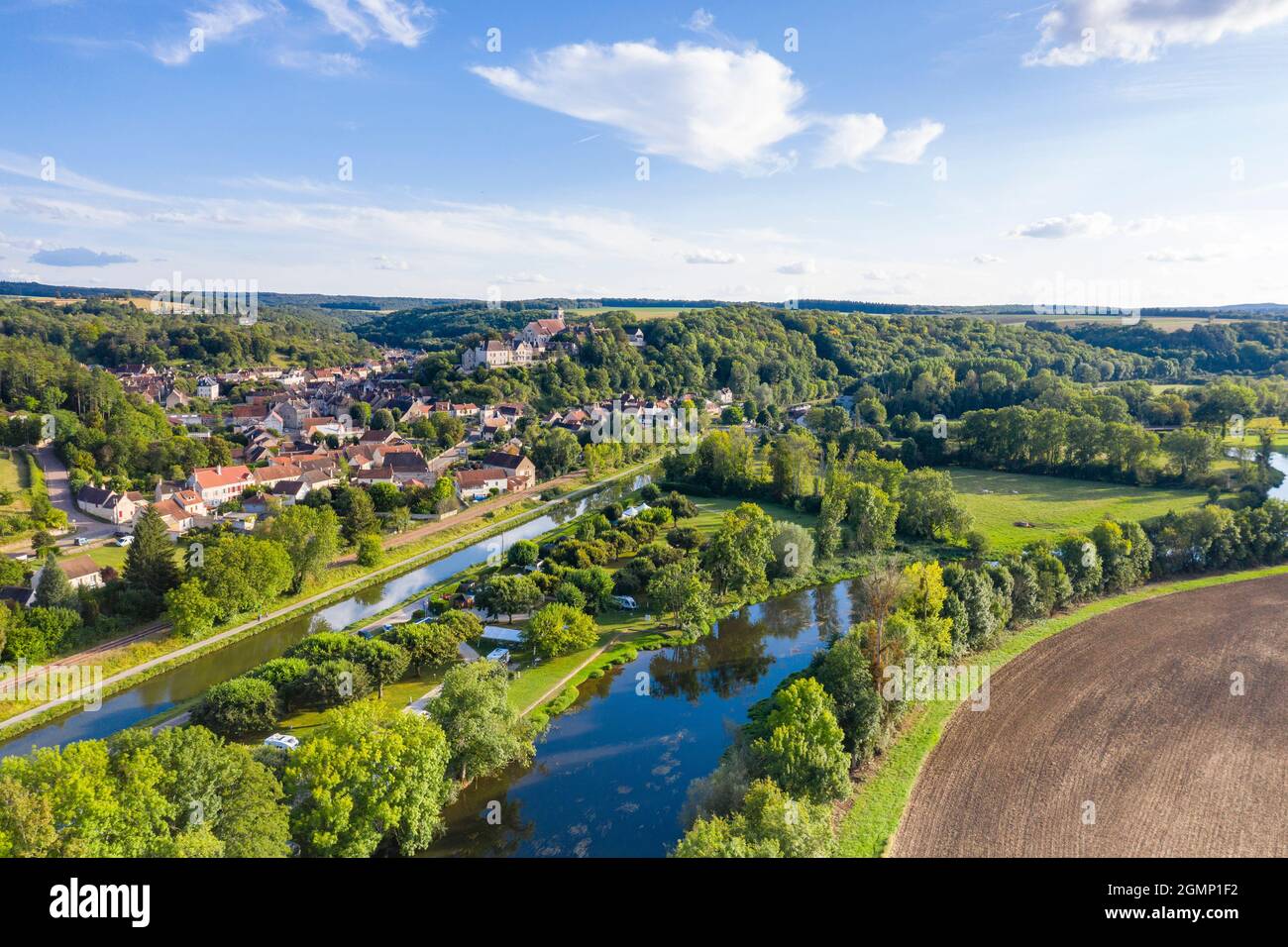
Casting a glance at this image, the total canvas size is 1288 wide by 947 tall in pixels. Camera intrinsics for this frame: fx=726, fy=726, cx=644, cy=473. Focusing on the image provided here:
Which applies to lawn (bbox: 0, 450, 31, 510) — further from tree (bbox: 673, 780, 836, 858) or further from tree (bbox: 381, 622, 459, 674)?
tree (bbox: 673, 780, 836, 858)

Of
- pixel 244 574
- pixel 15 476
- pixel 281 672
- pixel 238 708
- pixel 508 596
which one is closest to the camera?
pixel 238 708

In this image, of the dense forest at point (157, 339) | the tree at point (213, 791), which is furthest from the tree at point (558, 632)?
the dense forest at point (157, 339)

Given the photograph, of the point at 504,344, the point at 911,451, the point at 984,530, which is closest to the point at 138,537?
the point at 984,530

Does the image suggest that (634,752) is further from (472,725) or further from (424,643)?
(424,643)

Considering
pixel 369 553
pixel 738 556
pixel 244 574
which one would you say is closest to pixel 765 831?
pixel 738 556

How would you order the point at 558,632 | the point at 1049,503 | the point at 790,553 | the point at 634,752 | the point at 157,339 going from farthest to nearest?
the point at 157,339 → the point at 1049,503 → the point at 790,553 → the point at 558,632 → the point at 634,752

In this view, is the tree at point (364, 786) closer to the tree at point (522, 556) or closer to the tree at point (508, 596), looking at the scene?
the tree at point (508, 596)

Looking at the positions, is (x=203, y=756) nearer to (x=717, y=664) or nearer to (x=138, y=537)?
(x=717, y=664)
